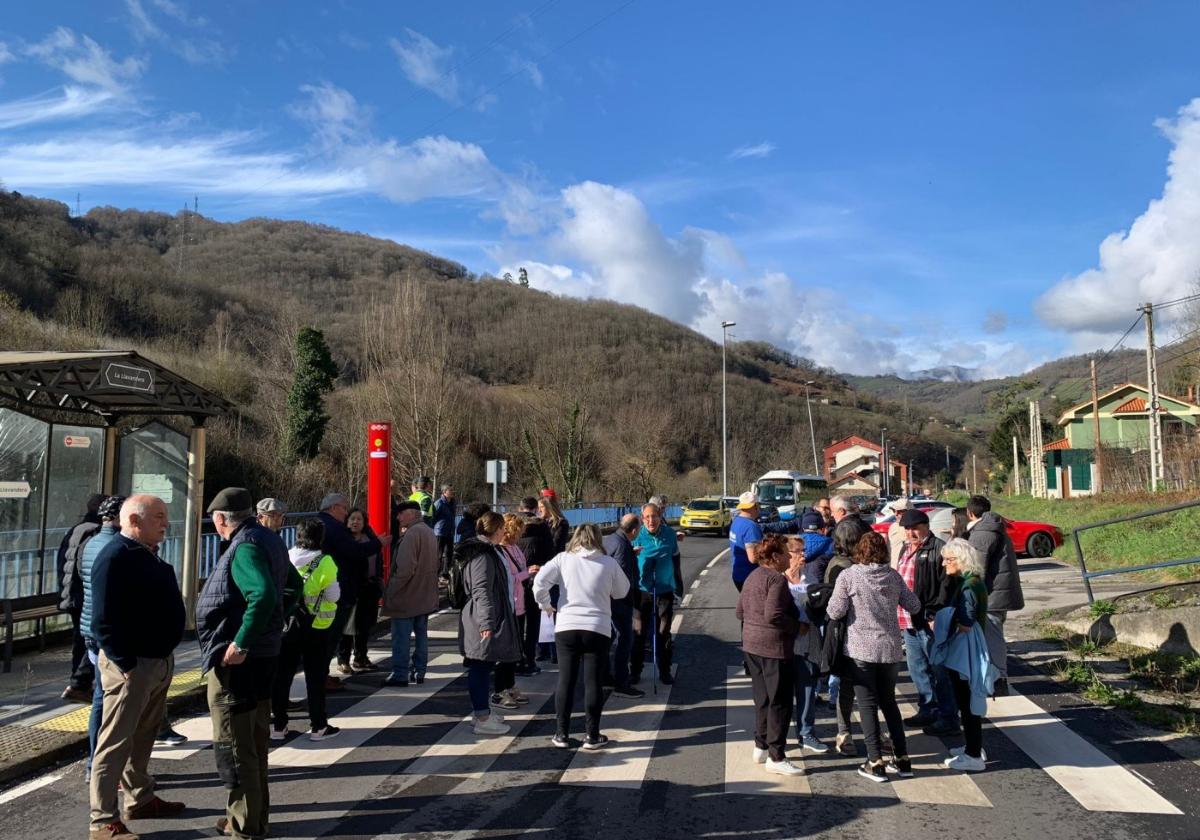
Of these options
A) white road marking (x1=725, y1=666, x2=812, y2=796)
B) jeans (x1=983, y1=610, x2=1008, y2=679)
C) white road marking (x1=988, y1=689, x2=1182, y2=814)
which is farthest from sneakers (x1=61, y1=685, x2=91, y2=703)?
white road marking (x1=988, y1=689, x2=1182, y2=814)

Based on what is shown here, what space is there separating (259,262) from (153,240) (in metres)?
13.2

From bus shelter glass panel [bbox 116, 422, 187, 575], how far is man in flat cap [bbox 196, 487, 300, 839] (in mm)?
7040

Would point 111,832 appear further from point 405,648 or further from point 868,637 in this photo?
point 868,637

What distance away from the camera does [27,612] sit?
8.93m

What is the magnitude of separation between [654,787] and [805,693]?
60.6 inches

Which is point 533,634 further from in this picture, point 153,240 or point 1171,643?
point 153,240

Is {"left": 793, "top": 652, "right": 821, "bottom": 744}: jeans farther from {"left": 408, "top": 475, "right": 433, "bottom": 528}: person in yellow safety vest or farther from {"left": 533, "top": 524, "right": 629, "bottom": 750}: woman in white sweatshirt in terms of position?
{"left": 408, "top": 475, "right": 433, "bottom": 528}: person in yellow safety vest

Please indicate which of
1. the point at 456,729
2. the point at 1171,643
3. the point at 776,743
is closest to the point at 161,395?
the point at 456,729

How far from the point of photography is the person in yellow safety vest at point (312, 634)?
20.8 ft

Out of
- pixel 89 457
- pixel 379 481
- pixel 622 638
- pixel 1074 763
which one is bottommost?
pixel 1074 763

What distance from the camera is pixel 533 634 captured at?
9.30 meters

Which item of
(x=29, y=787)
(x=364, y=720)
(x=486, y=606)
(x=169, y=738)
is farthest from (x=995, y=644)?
(x=29, y=787)

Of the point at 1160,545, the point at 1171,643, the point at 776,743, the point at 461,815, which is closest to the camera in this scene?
the point at 461,815

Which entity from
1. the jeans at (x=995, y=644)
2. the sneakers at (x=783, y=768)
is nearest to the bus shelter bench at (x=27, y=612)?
the sneakers at (x=783, y=768)
